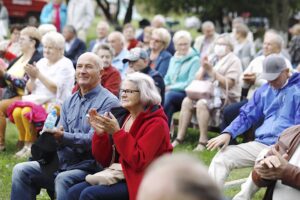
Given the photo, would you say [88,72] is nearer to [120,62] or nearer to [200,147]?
[200,147]

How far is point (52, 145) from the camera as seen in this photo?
5.43 meters

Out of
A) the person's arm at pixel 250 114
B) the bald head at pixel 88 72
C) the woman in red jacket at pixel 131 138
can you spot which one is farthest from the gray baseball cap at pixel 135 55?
the woman in red jacket at pixel 131 138

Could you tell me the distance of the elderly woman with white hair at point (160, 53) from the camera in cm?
979

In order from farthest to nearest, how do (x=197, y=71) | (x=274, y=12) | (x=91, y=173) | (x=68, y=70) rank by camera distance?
(x=274, y=12)
(x=197, y=71)
(x=68, y=70)
(x=91, y=173)

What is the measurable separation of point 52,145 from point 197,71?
4036 mm

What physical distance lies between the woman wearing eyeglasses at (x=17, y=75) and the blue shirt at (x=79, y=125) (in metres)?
3.06

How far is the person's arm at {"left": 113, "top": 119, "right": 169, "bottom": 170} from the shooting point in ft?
15.7

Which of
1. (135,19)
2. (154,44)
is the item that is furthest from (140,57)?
(135,19)

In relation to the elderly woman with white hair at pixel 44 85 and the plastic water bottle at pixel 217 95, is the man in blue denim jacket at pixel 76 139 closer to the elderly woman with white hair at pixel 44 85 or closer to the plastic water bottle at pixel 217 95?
the elderly woman with white hair at pixel 44 85

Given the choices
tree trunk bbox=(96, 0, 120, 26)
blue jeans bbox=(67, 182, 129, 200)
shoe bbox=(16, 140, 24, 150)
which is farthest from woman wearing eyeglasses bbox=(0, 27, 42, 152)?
tree trunk bbox=(96, 0, 120, 26)

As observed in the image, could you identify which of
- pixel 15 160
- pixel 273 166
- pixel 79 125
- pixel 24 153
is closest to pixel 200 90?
pixel 24 153

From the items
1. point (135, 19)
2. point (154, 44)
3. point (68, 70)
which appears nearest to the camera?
point (68, 70)

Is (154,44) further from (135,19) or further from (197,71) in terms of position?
(135,19)

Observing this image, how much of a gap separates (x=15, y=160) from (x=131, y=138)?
3690mm
